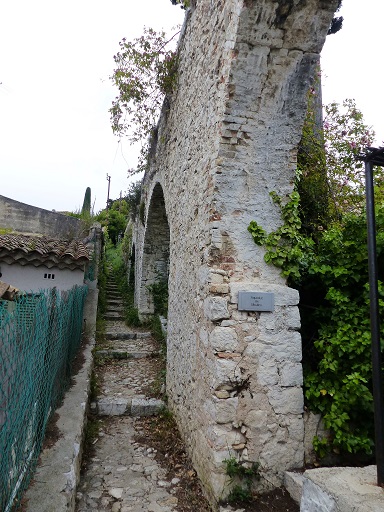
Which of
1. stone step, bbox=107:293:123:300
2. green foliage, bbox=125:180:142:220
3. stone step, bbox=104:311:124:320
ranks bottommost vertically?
stone step, bbox=104:311:124:320

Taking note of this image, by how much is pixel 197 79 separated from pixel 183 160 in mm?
943

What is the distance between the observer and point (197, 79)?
401 cm

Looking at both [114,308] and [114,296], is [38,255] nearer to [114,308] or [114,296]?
[114,308]

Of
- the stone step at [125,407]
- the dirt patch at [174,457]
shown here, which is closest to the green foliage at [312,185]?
the dirt patch at [174,457]

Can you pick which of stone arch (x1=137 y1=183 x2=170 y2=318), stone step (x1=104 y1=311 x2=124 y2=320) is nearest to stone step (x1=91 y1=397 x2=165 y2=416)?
stone arch (x1=137 y1=183 x2=170 y2=318)

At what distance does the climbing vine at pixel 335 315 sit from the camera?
9.14ft

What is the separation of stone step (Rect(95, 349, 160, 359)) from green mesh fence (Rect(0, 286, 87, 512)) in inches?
127

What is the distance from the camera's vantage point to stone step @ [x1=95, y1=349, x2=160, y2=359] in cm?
667

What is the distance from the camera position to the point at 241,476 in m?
2.80

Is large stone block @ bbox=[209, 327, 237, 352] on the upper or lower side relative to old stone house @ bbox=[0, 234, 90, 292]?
lower

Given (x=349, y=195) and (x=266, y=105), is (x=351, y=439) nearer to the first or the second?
(x=266, y=105)

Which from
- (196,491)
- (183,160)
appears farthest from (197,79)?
(196,491)

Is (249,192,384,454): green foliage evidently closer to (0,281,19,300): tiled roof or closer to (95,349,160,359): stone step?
(0,281,19,300): tiled roof

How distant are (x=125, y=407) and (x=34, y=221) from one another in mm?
10898
